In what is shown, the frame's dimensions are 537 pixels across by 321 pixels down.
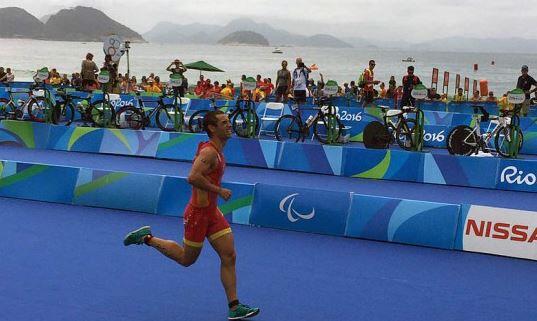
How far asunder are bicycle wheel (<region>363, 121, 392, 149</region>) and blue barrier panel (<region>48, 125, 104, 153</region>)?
623 cm

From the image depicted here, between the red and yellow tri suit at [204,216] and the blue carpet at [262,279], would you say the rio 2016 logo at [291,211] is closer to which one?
the blue carpet at [262,279]

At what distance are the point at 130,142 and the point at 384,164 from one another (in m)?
5.86

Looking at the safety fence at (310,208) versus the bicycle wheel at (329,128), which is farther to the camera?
the bicycle wheel at (329,128)

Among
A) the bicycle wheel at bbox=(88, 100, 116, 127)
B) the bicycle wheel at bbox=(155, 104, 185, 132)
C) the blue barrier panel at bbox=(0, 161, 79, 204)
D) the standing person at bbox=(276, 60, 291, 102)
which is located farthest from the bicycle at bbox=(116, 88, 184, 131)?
the blue barrier panel at bbox=(0, 161, 79, 204)

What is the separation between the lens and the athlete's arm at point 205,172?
5277 millimetres

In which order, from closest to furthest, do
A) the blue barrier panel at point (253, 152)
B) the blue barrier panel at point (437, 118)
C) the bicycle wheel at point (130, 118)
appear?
the blue barrier panel at point (253, 152)
the bicycle wheel at point (130, 118)
the blue barrier panel at point (437, 118)

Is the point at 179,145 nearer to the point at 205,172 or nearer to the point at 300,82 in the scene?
the point at 300,82

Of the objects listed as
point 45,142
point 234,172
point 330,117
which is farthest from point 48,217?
point 330,117

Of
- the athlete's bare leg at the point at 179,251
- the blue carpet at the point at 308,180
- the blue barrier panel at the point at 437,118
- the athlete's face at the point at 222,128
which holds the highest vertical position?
the athlete's face at the point at 222,128

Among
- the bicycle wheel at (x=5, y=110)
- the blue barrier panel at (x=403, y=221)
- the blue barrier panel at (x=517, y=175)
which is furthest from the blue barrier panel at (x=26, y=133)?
the blue barrier panel at (x=517, y=175)

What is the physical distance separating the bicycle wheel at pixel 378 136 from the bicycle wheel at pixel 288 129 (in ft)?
5.88

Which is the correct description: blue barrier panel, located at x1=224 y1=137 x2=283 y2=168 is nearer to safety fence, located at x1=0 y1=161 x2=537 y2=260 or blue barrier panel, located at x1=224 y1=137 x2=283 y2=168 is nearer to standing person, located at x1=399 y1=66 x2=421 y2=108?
safety fence, located at x1=0 y1=161 x2=537 y2=260

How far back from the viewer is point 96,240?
797 cm

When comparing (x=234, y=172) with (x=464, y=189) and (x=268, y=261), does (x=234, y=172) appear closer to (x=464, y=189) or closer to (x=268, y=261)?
(x=464, y=189)
